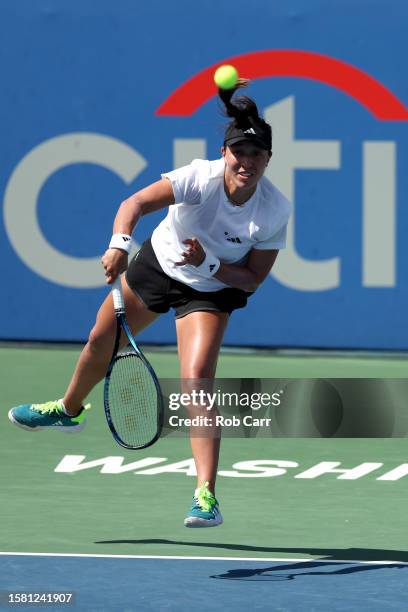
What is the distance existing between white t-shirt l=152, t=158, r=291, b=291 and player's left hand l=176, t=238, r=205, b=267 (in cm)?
20

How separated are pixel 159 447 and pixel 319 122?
12.2ft

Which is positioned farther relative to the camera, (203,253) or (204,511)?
(203,253)

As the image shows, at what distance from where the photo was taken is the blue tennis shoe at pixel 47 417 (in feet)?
25.1

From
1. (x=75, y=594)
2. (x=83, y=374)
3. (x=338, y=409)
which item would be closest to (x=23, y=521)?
(x=83, y=374)

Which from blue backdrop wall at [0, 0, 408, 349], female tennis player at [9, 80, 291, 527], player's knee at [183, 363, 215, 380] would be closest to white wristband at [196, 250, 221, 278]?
female tennis player at [9, 80, 291, 527]

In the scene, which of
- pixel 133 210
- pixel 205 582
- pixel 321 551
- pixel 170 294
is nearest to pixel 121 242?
pixel 133 210

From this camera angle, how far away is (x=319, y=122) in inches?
482

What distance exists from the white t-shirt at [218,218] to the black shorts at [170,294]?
0.04 metres

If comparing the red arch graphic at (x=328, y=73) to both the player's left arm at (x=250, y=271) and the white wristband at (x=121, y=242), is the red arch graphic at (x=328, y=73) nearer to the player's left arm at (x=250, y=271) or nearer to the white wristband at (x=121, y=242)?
the player's left arm at (x=250, y=271)

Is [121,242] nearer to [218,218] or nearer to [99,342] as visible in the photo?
[218,218]

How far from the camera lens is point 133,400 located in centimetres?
720

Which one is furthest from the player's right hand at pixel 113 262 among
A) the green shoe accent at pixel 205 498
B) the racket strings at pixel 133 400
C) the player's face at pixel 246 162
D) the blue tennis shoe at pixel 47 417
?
the blue tennis shoe at pixel 47 417

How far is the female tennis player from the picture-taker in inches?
269

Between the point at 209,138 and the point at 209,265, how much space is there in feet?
18.0
